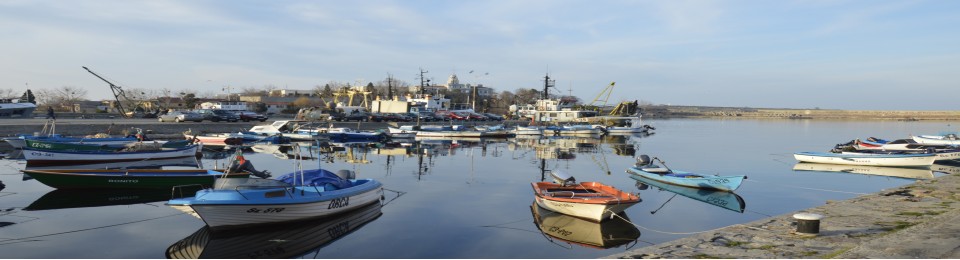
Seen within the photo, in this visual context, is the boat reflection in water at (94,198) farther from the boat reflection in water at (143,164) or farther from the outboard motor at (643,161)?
the outboard motor at (643,161)

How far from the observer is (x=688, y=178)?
20.6m

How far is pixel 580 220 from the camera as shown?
1463cm

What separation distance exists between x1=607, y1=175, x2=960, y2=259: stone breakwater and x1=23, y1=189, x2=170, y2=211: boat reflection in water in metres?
14.4

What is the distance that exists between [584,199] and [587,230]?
959 millimetres

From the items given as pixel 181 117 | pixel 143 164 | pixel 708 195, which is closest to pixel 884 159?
pixel 708 195

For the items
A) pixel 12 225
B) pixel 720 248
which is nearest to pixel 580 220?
pixel 720 248

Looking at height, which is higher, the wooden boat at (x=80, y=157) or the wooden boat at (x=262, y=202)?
the wooden boat at (x=262, y=202)

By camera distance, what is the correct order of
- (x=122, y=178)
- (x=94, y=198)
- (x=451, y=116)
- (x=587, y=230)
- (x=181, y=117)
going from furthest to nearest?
(x=451, y=116), (x=181, y=117), (x=122, y=178), (x=94, y=198), (x=587, y=230)

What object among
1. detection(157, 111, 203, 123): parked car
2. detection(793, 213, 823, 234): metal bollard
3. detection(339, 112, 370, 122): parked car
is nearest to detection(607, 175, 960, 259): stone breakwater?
detection(793, 213, 823, 234): metal bollard

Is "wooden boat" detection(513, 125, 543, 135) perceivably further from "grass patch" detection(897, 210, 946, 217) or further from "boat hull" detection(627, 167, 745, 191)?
"grass patch" detection(897, 210, 946, 217)

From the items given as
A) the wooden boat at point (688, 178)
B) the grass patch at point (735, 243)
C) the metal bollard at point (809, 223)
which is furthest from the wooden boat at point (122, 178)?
the metal bollard at point (809, 223)

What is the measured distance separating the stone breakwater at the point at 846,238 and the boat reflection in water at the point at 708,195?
10.8ft

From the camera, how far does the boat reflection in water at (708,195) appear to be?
1781 centimetres

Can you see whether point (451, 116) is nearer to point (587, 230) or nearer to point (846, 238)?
point (587, 230)
